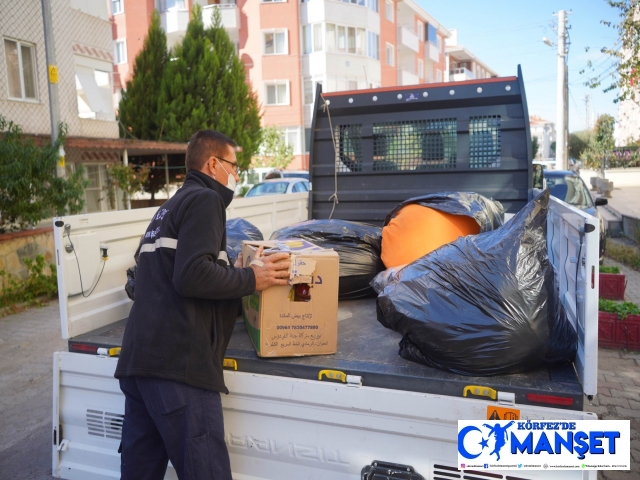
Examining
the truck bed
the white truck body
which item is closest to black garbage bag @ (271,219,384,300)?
the truck bed

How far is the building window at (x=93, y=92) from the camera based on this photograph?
15.4 metres

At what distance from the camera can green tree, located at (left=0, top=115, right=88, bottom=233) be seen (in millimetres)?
7706

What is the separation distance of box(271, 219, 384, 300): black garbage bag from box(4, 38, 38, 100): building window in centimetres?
1170

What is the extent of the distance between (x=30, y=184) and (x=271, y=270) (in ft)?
22.6

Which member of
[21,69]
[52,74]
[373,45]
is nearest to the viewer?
[52,74]

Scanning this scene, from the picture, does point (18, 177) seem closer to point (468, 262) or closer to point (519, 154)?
point (519, 154)

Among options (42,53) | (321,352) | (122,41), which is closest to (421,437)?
(321,352)

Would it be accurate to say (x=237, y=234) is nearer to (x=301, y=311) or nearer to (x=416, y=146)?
(x=301, y=311)

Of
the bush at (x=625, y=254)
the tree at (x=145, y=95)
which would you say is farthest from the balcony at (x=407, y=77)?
the bush at (x=625, y=254)

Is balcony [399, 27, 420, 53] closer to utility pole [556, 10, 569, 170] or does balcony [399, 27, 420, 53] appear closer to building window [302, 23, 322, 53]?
building window [302, 23, 322, 53]

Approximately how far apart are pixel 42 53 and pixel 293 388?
1374 cm

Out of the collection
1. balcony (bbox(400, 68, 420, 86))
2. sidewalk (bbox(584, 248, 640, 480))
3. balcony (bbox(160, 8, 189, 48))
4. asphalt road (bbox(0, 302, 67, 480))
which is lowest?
sidewalk (bbox(584, 248, 640, 480))

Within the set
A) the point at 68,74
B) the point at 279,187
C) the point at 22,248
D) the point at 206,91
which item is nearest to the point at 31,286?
the point at 22,248

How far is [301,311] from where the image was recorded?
2.55 m
